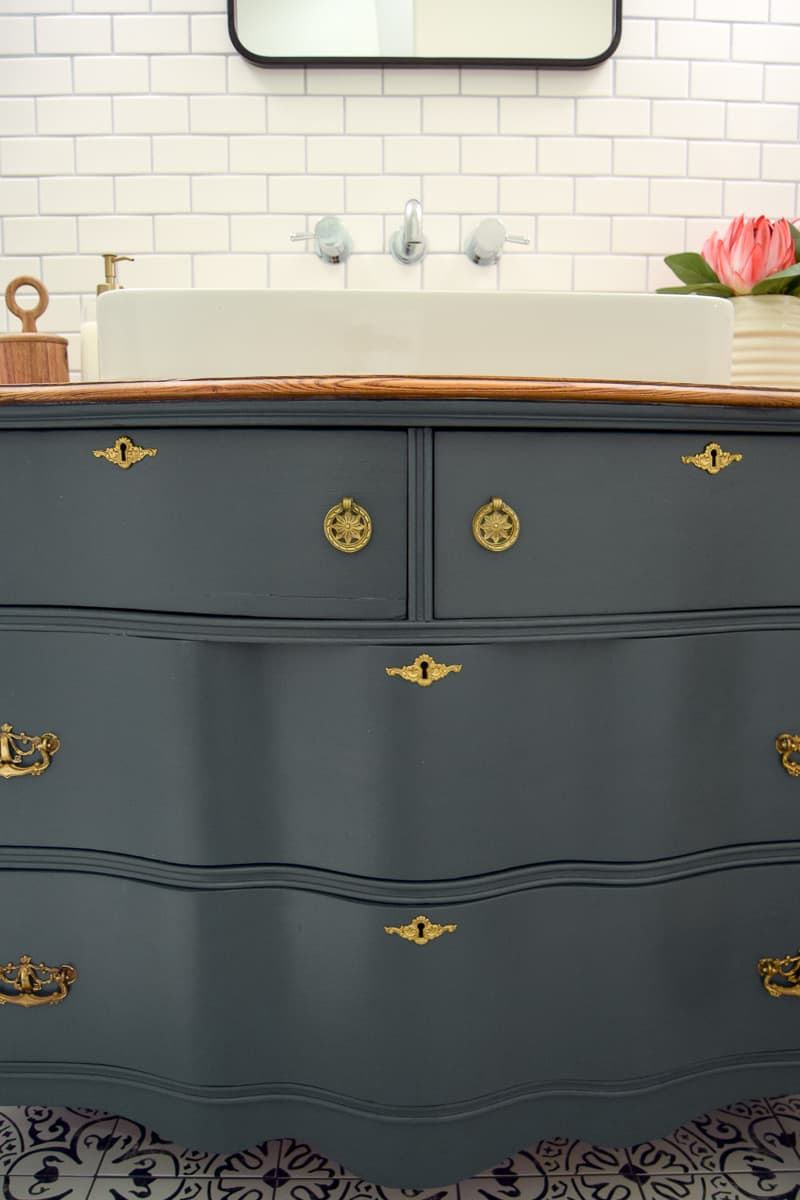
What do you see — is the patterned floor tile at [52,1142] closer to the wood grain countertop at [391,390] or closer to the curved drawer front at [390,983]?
the curved drawer front at [390,983]

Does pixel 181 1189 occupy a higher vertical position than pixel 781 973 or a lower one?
lower

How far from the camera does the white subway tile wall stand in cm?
145

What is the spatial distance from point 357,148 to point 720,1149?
5.25 ft

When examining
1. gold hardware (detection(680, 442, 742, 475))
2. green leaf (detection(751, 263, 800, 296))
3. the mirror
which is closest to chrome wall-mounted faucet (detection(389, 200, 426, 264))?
the mirror

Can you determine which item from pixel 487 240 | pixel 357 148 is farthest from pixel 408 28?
pixel 487 240

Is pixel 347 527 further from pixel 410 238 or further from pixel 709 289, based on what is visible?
pixel 709 289

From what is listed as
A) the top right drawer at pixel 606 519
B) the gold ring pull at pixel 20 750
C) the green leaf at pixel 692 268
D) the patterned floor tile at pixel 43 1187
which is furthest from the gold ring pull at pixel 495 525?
the patterned floor tile at pixel 43 1187

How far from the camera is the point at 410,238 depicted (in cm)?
132

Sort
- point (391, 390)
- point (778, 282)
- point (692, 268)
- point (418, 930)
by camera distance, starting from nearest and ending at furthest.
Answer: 1. point (391, 390)
2. point (418, 930)
3. point (778, 282)
4. point (692, 268)

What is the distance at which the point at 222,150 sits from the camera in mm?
1464

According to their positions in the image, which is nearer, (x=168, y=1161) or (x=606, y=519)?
(x=606, y=519)

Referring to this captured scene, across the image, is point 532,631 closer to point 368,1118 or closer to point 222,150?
point 368,1118

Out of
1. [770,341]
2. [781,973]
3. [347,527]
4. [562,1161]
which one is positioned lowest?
[562,1161]

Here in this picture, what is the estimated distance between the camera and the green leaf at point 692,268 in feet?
4.49
